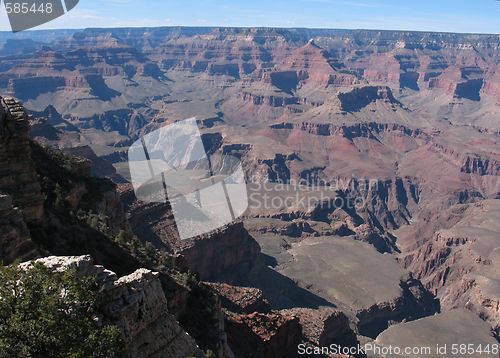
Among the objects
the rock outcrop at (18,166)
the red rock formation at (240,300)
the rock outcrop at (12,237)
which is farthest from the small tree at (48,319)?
the red rock formation at (240,300)

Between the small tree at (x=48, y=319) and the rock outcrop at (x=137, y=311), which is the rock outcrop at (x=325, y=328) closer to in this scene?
the rock outcrop at (x=137, y=311)

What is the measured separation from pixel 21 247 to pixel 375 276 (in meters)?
64.9

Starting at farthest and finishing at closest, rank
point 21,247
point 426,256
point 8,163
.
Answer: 1. point 426,256
2. point 8,163
3. point 21,247

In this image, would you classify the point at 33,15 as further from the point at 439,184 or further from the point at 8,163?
the point at 439,184

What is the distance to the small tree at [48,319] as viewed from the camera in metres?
10.2

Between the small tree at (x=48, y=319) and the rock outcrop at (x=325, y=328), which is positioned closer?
the small tree at (x=48, y=319)

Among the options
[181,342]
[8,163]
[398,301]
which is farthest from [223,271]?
[181,342]

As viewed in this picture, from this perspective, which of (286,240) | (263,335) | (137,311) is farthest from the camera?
(286,240)

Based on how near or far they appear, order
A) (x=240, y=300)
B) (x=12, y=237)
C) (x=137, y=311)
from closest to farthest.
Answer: (x=137, y=311), (x=12, y=237), (x=240, y=300)

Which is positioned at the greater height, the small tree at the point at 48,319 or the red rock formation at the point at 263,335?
the small tree at the point at 48,319

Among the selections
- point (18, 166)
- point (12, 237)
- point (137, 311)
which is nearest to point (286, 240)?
point (18, 166)

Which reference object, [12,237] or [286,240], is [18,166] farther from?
[286,240]

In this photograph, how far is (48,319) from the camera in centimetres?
1042

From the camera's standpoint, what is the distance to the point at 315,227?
10006 centimetres
